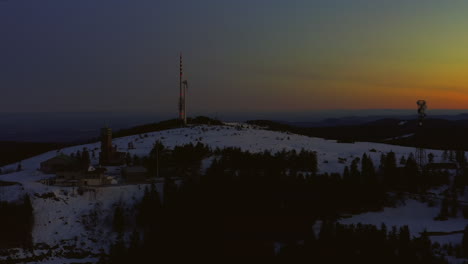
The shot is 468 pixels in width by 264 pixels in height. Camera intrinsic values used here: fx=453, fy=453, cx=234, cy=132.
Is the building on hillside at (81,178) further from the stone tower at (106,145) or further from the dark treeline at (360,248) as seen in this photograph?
the dark treeline at (360,248)

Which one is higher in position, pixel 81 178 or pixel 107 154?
pixel 107 154

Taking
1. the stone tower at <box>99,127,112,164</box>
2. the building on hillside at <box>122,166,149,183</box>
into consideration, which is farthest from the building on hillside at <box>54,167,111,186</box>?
the stone tower at <box>99,127,112,164</box>

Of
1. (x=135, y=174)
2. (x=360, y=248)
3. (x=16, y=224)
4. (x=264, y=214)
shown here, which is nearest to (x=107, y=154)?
(x=135, y=174)

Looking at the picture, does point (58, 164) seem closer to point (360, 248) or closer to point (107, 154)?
point (107, 154)

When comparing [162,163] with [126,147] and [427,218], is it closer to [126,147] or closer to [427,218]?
[126,147]

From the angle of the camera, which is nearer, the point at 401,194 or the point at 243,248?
the point at 243,248

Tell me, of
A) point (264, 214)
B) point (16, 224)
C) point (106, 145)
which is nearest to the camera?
point (16, 224)

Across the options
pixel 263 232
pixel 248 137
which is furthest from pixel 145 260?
pixel 248 137
